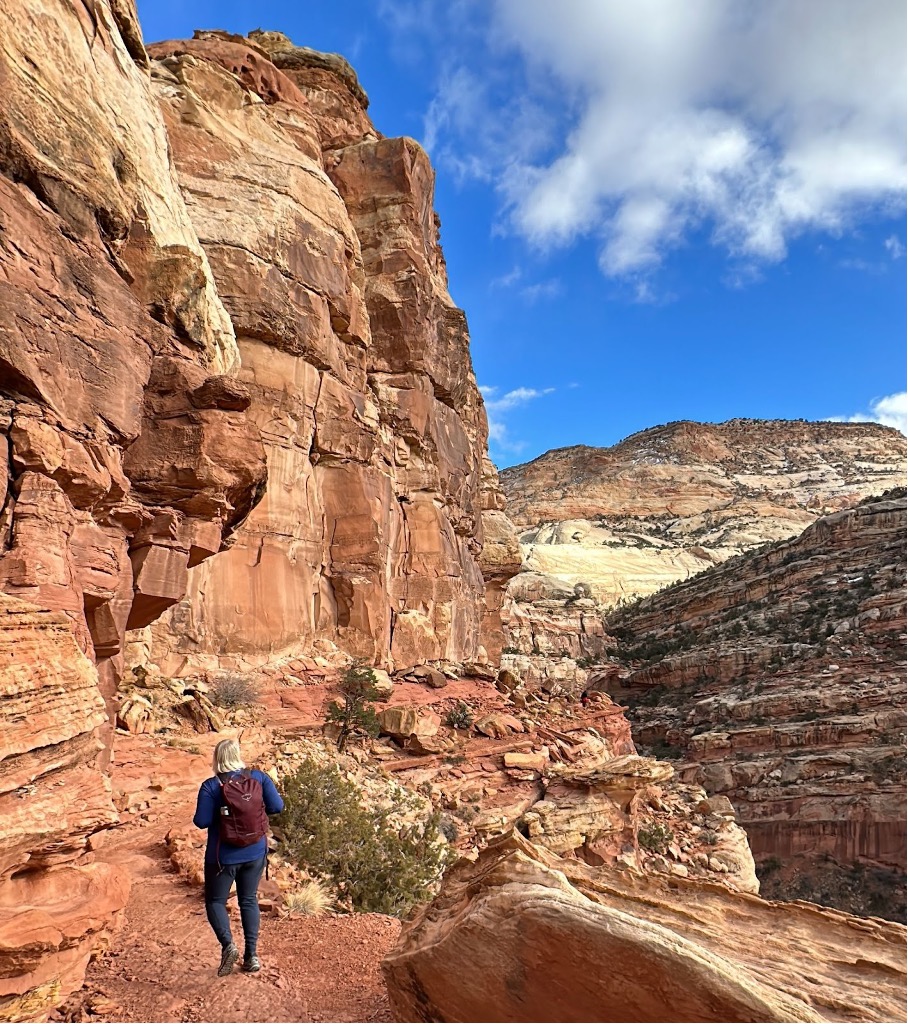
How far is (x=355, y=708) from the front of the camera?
13.3 m

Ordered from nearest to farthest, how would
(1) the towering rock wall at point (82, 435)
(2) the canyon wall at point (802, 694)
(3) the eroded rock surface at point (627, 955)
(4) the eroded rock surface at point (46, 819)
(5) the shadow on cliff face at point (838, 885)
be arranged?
(3) the eroded rock surface at point (627, 955) → (4) the eroded rock surface at point (46, 819) → (1) the towering rock wall at point (82, 435) → (5) the shadow on cliff face at point (838, 885) → (2) the canyon wall at point (802, 694)

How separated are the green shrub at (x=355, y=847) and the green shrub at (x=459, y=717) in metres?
4.98

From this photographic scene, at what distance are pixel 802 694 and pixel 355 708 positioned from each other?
29216 millimetres

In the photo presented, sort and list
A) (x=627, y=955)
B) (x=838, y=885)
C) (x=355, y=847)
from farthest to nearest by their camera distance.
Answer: (x=838, y=885) < (x=355, y=847) < (x=627, y=955)

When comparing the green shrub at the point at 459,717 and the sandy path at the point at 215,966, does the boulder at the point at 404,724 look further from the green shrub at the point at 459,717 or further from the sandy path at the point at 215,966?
the sandy path at the point at 215,966

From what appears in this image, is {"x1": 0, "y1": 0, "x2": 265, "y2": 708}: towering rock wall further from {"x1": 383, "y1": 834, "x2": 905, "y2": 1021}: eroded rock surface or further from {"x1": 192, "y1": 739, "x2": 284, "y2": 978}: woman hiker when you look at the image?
{"x1": 383, "y1": 834, "x2": 905, "y2": 1021}: eroded rock surface

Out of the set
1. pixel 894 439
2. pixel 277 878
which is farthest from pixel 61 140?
pixel 894 439

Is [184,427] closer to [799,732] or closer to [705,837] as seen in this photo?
[705,837]

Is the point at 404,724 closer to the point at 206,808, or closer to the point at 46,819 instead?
the point at 206,808

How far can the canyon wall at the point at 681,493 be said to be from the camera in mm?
73188

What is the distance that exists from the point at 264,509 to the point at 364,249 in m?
11.6

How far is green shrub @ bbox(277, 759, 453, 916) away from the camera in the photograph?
25.0 feet

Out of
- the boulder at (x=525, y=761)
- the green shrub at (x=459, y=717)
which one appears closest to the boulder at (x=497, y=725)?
the green shrub at (x=459, y=717)

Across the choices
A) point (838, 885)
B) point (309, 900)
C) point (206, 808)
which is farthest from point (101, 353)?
point (838, 885)
